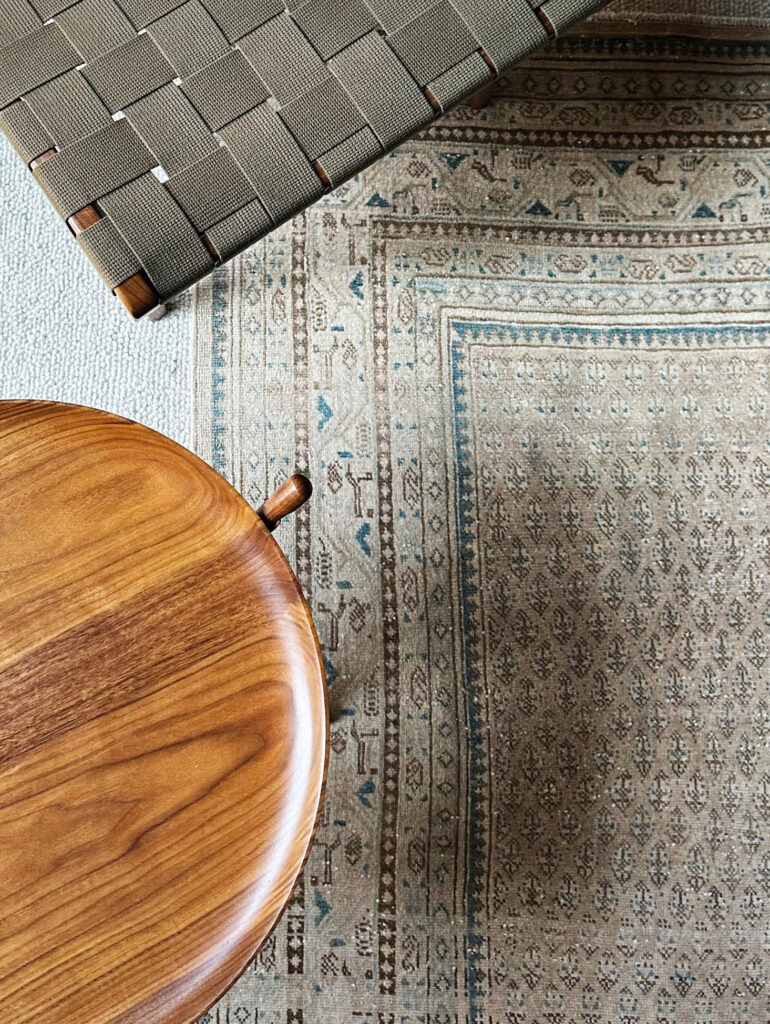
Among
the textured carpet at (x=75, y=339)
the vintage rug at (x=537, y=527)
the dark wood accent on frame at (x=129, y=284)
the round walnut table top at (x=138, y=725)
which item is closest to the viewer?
the round walnut table top at (x=138, y=725)

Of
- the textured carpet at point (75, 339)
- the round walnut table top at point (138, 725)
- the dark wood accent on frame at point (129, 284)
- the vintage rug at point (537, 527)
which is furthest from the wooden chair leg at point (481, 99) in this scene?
the round walnut table top at point (138, 725)

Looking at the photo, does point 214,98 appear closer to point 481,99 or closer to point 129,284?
point 129,284

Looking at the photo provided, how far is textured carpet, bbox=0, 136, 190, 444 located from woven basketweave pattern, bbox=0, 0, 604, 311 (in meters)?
0.35

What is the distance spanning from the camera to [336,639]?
0.99 m

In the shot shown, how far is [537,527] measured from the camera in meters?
1.02

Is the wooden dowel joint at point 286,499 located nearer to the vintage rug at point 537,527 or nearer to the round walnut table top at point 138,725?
the round walnut table top at point 138,725

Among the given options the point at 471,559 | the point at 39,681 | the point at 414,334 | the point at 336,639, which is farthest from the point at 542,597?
the point at 39,681

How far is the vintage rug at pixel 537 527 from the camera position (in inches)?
36.8

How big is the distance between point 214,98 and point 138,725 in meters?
0.52

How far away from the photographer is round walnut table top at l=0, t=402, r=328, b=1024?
0.56m

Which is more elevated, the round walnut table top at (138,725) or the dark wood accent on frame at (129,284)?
Result: the dark wood accent on frame at (129,284)

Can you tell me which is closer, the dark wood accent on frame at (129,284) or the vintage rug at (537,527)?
the dark wood accent on frame at (129,284)

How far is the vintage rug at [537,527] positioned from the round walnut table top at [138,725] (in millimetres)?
368

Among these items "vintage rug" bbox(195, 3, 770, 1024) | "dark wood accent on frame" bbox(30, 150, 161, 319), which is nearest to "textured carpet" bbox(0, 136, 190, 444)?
"vintage rug" bbox(195, 3, 770, 1024)
